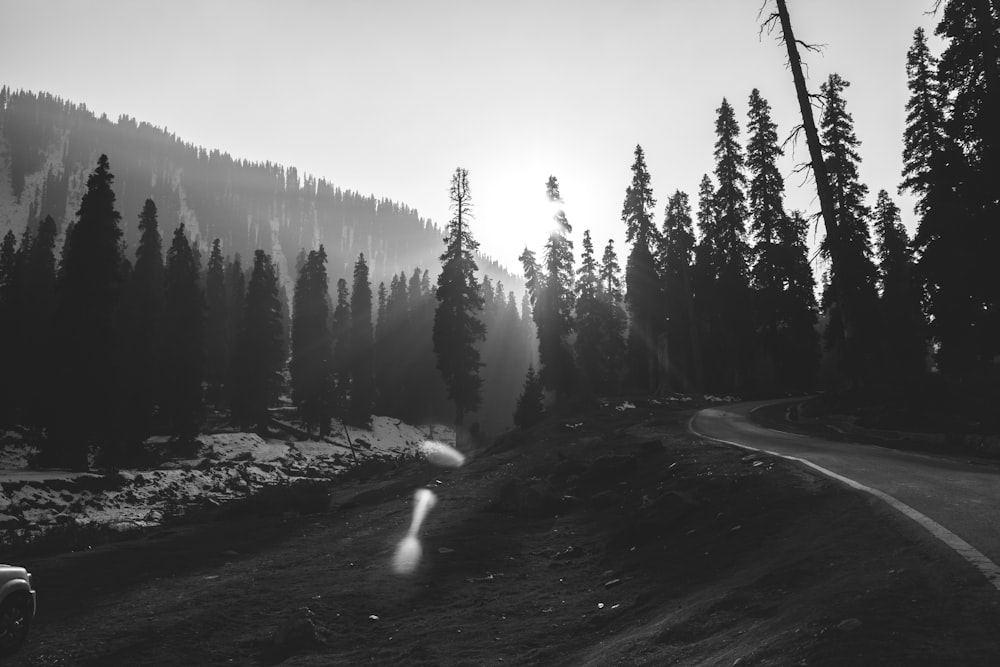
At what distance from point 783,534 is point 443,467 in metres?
19.9

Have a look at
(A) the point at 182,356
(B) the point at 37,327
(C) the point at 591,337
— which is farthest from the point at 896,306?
(B) the point at 37,327

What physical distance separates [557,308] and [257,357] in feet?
102

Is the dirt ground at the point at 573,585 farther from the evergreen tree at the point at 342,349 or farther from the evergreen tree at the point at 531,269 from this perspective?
the evergreen tree at the point at 342,349

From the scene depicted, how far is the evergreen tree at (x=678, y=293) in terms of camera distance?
5250 centimetres

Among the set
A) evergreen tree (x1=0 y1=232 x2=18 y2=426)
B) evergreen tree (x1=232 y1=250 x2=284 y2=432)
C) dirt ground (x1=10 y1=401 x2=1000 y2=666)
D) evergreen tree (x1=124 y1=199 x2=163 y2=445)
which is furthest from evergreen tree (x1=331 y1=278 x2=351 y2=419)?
dirt ground (x1=10 y1=401 x2=1000 y2=666)

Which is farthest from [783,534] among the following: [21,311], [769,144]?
[21,311]

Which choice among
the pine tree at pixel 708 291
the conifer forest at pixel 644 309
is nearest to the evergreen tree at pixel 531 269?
the conifer forest at pixel 644 309

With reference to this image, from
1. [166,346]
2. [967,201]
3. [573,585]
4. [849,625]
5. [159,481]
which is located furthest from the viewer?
[166,346]

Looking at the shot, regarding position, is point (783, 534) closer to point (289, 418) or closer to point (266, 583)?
point (266, 583)

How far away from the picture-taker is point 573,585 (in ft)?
31.4

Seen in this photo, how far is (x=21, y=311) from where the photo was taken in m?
54.8

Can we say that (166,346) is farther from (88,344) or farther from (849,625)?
(849,625)

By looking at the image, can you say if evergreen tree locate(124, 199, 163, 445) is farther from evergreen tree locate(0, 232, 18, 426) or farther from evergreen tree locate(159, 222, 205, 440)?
evergreen tree locate(0, 232, 18, 426)

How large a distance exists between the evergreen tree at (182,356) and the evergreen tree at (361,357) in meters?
18.0
